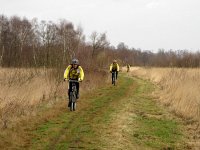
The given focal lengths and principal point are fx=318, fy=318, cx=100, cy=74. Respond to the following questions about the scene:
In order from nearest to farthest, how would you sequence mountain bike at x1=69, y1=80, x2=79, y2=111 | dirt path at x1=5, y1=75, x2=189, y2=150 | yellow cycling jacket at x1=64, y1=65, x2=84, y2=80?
dirt path at x1=5, y1=75, x2=189, y2=150 → mountain bike at x1=69, y1=80, x2=79, y2=111 → yellow cycling jacket at x1=64, y1=65, x2=84, y2=80

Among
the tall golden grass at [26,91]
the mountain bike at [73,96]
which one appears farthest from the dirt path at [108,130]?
the tall golden grass at [26,91]

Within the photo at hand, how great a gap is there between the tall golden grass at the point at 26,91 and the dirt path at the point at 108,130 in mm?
1022

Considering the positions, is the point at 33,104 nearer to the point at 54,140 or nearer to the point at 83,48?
the point at 54,140

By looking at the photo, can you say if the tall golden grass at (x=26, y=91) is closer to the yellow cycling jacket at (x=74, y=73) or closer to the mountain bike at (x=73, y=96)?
the mountain bike at (x=73, y=96)

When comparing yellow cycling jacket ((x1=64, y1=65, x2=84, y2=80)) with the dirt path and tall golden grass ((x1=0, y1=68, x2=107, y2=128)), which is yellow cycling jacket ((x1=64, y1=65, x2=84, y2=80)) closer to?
the dirt path

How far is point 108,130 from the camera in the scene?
8.73 metres

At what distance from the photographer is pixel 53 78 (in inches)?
632

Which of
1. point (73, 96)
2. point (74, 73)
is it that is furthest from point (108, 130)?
point (74, 73)

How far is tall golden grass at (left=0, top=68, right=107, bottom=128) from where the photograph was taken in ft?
32.5

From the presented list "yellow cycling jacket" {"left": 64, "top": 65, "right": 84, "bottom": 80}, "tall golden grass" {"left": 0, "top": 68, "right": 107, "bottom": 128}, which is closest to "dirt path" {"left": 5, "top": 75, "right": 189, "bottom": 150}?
"tall golden grass" {"left": 0, "top": 68, "right": 107, "bottom": 128}

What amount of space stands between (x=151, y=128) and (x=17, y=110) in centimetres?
429

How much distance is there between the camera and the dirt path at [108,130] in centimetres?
748

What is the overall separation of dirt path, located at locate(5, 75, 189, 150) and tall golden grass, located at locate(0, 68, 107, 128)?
1022 millimetres

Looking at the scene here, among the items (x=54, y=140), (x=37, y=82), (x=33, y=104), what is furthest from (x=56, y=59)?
(x=54, y=140)
